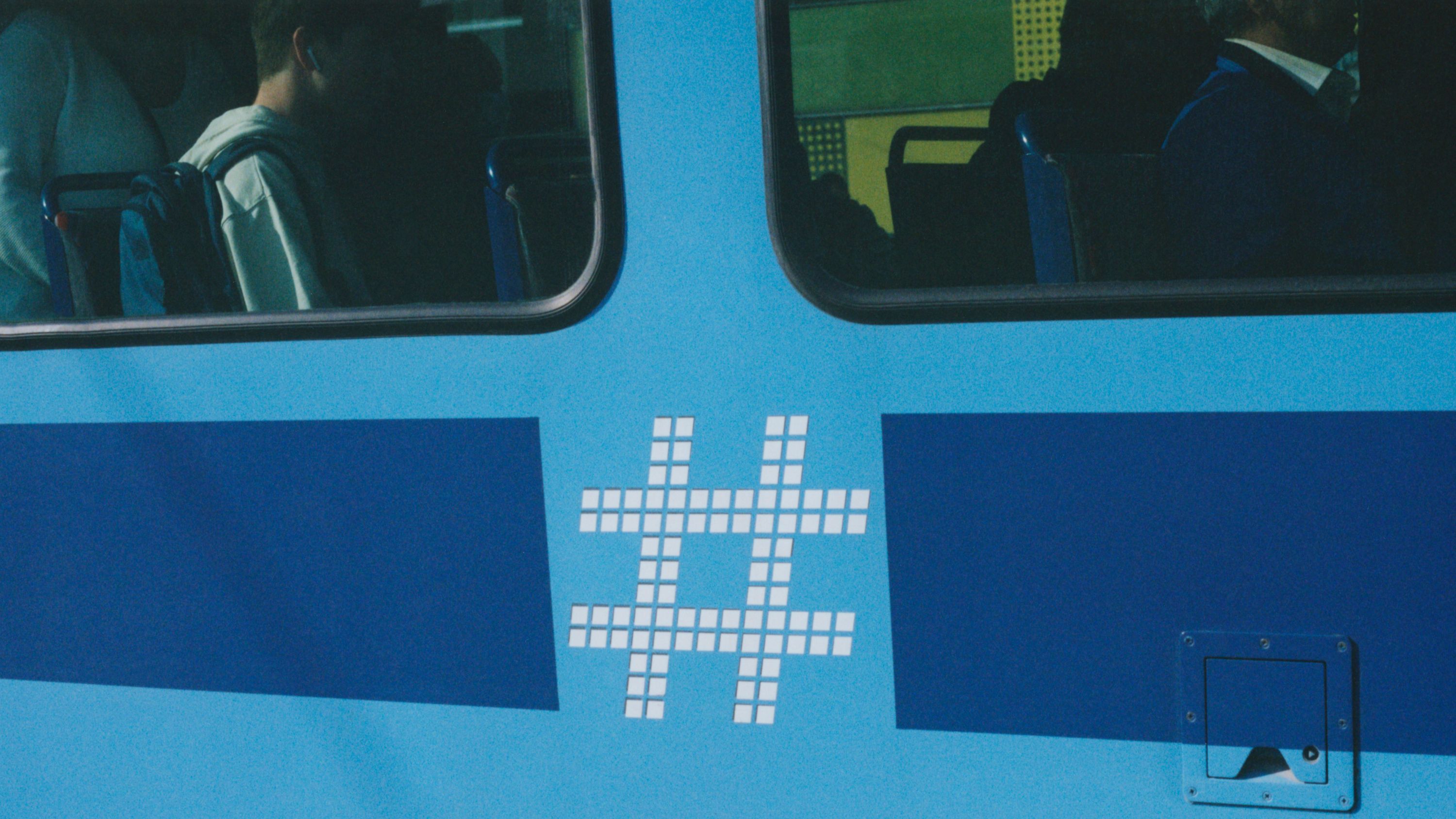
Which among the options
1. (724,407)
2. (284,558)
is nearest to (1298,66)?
(724,407)

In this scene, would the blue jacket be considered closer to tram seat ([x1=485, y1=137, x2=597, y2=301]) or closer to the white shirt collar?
the white shirt collar

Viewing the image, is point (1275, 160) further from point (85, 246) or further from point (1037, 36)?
point (85, 246)

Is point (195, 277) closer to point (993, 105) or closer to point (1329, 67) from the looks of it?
point (993, 105)

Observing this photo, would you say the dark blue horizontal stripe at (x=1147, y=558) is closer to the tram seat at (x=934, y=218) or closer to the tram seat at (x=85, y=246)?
the tram seat at (x=934, y=218)

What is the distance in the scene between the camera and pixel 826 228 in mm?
1723

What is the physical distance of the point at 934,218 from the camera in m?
1.75

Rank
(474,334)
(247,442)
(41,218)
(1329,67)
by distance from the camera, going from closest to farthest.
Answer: (1329,67), (474,334), (247,442), (41,218)

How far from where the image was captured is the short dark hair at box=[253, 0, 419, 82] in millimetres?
1876

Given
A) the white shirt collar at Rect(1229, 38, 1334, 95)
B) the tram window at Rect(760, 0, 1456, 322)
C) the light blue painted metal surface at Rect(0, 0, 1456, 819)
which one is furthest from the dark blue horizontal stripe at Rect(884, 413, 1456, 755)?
the white shirt collar at Rect(1229, 38, 1334, 95)

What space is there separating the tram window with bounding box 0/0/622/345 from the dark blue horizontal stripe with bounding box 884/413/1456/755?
24.2 inches

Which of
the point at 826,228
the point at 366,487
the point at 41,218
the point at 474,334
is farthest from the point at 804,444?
the point at 41,218

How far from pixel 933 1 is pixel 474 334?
3.35 ft

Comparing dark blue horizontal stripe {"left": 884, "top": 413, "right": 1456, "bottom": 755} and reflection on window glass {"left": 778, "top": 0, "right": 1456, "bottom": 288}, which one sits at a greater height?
reflection on window glass {"left": 778, "top": 0, "right": 1456, "bottom": 288}

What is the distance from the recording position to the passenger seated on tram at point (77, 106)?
2119mm
